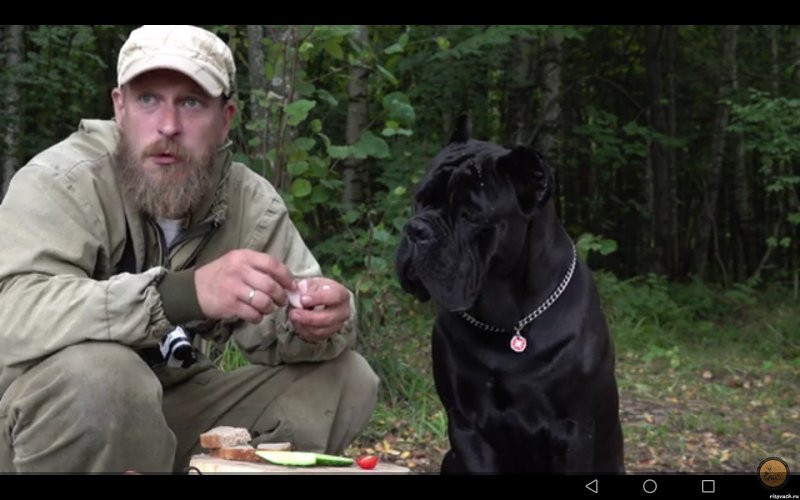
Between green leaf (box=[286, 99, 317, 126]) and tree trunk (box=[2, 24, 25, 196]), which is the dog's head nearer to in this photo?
green leaf (box=[286, 99, 317, 126])

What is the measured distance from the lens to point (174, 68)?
128 inches

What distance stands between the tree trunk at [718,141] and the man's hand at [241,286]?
36.3 ft

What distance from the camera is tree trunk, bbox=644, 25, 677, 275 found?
50.1 feet

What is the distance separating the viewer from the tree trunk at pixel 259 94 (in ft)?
19.0

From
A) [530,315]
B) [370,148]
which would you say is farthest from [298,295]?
[370,148]

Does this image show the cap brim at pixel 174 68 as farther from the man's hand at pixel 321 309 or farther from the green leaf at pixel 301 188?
the green leaf at pixel 301 188

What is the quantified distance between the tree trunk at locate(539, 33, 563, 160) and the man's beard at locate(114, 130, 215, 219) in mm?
9157

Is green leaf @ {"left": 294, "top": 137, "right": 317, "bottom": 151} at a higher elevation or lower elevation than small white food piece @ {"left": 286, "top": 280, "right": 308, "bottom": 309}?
higher

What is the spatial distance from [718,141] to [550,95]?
12.7 ft

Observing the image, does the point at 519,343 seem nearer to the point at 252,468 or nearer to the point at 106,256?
the point at 252,468

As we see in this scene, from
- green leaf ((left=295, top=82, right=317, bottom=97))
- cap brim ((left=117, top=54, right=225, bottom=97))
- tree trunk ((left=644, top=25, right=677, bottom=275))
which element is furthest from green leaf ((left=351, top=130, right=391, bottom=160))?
tree trunk ((left=644, top=25, right=677, bottom=275))

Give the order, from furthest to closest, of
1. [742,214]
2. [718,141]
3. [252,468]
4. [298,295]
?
[742,214] → [718,141] → [298,295] → [252,468]
